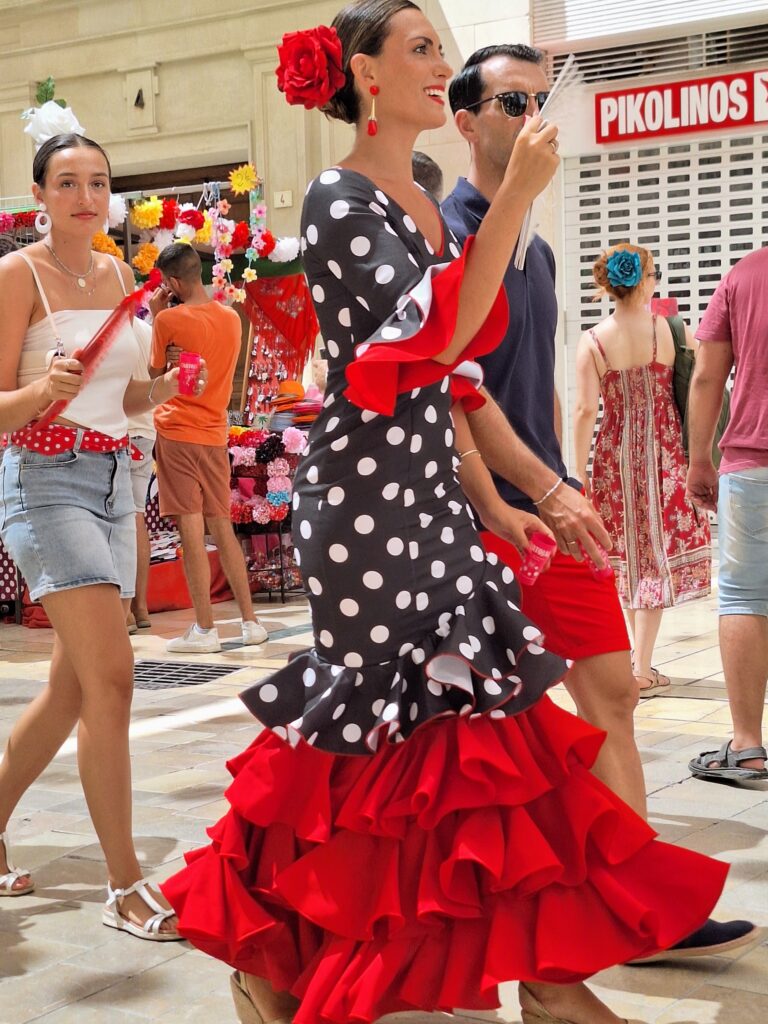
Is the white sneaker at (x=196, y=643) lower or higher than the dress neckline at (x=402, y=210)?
lower

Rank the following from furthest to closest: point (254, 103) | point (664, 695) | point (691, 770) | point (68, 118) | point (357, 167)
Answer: point (254, 103)
point (664, 695)
point (691, 770)
point (68, 118)
point (357, 167)

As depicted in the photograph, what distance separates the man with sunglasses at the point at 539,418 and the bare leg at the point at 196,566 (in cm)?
468

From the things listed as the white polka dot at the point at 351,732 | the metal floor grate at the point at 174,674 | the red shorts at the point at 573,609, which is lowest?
the metal floor grate at the point at 174,674

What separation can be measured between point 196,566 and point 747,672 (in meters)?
3.81

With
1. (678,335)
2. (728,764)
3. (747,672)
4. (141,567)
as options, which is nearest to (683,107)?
(141,567)

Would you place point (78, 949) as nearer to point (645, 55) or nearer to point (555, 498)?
point (555, 498)

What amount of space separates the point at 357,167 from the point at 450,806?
1.07 m

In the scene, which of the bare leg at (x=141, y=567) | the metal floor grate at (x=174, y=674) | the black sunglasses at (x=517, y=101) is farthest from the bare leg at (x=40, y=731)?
the bare leg at (x=141, y=567)

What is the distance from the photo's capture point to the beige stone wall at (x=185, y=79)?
1411cm

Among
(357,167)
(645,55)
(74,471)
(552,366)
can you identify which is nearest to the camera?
(357,167)

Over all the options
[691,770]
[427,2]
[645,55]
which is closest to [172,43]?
[427,2]

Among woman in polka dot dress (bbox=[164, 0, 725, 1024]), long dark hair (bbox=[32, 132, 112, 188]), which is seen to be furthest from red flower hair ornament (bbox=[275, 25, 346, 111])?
long dark hair (bbox=[32, 132, 112, 188])

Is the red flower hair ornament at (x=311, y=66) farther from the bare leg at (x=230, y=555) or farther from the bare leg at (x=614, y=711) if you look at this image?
the bare leg at (x=230, y=555)

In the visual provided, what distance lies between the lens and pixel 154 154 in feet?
50.3
